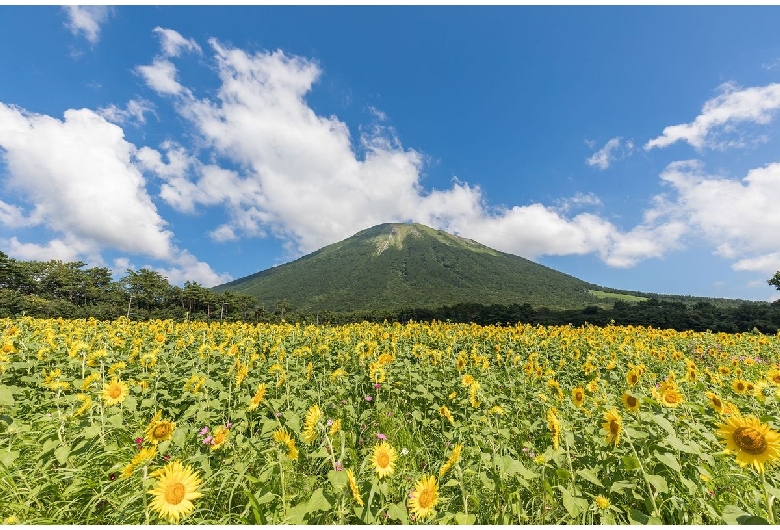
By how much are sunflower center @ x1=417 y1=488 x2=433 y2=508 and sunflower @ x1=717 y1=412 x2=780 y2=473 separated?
6.53 feet

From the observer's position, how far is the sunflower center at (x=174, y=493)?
216 centimetres

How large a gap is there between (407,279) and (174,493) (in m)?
120

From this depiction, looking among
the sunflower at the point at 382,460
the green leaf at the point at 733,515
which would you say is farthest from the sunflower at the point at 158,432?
the green leaf at the point at 733,515

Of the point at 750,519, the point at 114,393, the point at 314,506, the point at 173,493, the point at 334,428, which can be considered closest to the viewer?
the point at 750,519

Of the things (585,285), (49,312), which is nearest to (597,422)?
(49,312)

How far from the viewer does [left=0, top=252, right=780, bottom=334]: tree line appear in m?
23.5

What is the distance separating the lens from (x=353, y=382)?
6238 mm

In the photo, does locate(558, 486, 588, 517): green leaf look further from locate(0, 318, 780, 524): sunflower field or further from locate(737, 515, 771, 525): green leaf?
locate(737, 515, 771, 525): green leaf

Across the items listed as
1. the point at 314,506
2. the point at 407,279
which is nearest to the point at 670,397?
the point at 314,506

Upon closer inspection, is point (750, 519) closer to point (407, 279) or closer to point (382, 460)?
point (382, 460)

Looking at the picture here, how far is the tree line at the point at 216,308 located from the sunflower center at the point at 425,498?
1786cm

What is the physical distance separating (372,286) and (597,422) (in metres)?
108

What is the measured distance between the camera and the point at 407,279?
122 m

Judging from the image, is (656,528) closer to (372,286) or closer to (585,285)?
(372,286)
